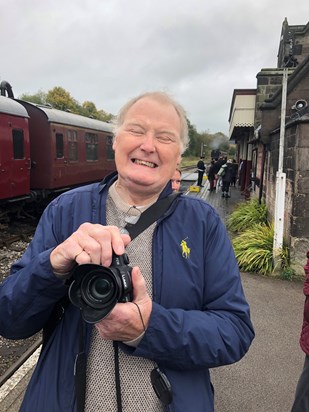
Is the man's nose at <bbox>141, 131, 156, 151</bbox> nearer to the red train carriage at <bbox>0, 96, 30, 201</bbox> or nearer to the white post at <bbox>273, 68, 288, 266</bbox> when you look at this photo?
the white post at <bbox>273, 68, 288, 266</bbox>

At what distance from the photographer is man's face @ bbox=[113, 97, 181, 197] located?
1.54m

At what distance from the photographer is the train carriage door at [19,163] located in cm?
881

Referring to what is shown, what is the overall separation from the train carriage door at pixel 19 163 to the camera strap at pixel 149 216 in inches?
312

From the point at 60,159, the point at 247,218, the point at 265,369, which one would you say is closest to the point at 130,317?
the point at 265,369

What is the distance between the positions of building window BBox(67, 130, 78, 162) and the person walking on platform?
33.8 feet

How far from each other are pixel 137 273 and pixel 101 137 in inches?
537

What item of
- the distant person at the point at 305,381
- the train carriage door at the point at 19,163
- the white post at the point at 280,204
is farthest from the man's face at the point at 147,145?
the train carriage door at the point at 19,163

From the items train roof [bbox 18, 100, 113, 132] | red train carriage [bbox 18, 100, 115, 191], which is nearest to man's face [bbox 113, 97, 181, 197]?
red train carriage [bbox 18, 100, 115, 191]

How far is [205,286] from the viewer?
145 centimetres

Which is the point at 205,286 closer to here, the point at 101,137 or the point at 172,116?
the point at 172,116

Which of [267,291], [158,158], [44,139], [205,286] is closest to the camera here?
[205,286]

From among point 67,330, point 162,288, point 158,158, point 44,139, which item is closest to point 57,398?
point 67,330

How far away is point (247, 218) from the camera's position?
9.15 metres

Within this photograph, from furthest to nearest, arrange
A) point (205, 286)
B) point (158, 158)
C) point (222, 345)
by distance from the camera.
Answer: point (158, 158)
point (205, 286)
point (222, 345)
